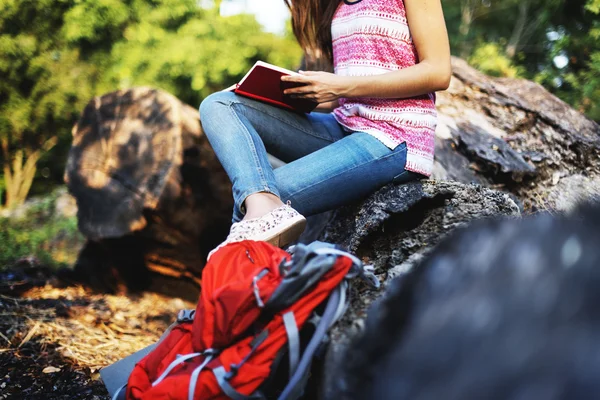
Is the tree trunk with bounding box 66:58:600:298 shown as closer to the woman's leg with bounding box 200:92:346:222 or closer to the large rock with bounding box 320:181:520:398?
the woman's leg with bounding box 200:92:346:222

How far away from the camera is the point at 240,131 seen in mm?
1764

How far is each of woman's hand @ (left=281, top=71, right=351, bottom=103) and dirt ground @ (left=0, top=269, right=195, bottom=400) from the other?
4.67 feet

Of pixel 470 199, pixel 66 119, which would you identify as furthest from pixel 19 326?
pixel 66 119

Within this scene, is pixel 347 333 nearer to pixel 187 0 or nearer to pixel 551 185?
pixel 551 185

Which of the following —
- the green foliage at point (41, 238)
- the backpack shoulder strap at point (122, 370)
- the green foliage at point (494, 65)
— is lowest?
the green foliage at point (41, 238)

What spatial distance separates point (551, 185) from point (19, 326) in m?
2.89

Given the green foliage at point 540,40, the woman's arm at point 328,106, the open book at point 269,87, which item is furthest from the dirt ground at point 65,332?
the green foliage at point 540,40

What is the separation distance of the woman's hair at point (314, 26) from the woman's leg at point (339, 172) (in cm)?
67

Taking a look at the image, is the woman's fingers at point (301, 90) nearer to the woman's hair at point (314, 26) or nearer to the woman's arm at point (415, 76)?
the woman's arm at point (415, 76)

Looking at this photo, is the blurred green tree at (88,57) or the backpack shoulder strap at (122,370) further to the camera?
the blurred green tree at (88,57)

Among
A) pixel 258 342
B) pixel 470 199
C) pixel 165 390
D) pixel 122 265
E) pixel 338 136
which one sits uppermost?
pixel 338 136

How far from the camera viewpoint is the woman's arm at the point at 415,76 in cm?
177

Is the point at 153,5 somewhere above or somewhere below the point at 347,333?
above

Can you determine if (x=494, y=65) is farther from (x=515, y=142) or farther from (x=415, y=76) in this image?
(x=415, y=76)
